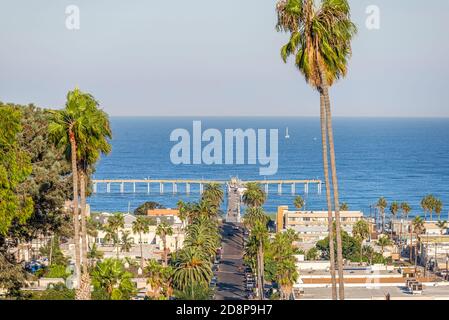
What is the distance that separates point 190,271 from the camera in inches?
2018

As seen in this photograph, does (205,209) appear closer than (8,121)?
No

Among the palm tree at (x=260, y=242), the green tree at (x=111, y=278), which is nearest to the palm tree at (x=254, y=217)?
the palm tree at (x=260, y=242)

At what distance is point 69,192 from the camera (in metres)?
41.0

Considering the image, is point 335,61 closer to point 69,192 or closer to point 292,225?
point 69,192

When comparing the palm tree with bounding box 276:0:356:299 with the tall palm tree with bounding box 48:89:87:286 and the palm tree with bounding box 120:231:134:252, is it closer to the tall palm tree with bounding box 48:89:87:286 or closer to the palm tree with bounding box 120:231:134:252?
the tall palm tree with bounding box 48:89:87:286

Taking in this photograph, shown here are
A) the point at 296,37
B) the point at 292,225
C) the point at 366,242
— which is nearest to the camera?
the point at 296,37

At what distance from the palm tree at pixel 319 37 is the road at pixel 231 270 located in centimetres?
3769

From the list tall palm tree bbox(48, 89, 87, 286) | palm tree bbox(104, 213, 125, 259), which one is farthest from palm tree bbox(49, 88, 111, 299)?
palm tree bbox(104, 213, 125, 259)

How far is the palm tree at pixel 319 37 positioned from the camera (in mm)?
22734

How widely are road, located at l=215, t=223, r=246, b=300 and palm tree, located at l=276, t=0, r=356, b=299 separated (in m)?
37.7

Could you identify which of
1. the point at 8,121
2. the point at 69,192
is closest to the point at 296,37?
the point at 8,121

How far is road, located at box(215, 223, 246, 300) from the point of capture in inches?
2525
